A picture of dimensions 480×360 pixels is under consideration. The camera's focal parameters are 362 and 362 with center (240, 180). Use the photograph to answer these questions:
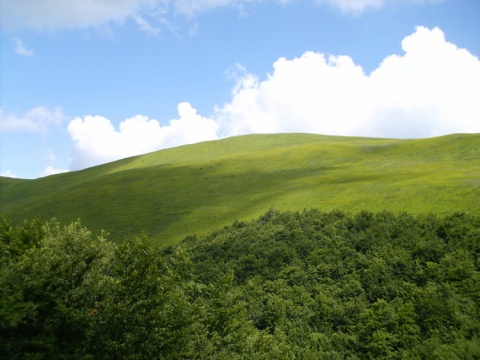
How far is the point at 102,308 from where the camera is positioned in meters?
25.1

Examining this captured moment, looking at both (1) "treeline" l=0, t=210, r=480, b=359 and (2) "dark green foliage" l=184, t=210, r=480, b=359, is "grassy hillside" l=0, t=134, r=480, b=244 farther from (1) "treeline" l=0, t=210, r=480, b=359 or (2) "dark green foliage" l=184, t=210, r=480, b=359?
(1) "treeline" l=0, t=210, r=480, b=359

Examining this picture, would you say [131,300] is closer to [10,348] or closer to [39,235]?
[10,348]

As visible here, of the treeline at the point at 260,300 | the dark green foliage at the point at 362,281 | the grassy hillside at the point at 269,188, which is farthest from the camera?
the grassy hillside at the point at 269,188

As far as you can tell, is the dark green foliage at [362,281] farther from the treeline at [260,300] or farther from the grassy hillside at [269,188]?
the grassy hillside at [269,188]

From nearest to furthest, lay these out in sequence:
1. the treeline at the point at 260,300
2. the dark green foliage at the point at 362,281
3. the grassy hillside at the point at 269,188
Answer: the treeline at the point at 260,300
the dark green foliage at the point at 362,281
the grassy hillside at the point at 269,188

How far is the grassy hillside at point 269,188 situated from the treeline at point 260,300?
11923 millimetres

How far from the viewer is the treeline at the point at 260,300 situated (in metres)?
23.6

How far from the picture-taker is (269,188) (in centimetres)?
7775

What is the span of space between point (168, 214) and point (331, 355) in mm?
47419

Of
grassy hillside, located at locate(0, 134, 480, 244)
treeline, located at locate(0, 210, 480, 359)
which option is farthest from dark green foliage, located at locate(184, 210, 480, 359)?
grassy hillside, located at locate(0, 134, 480, 244)

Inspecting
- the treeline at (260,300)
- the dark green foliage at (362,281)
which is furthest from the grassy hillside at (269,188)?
the treeline at (260,300)

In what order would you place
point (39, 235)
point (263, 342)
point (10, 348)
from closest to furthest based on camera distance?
1. point (10, 348)
2. point (263, 342)
3. point (39, 235)

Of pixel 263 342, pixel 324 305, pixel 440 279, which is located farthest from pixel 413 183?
pixel 263 342

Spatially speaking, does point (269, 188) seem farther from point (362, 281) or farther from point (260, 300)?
point (362, 281)
